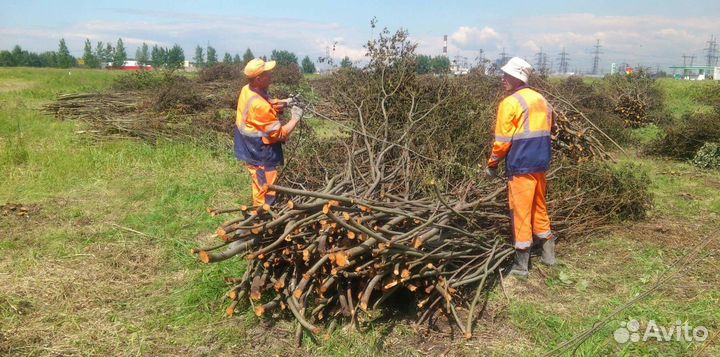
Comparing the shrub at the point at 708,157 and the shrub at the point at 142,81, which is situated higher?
the shrub at the point at 142,81

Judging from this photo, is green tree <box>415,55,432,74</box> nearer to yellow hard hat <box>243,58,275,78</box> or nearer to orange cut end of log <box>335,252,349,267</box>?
yellow hard hat <box>243,58,275,78</box>

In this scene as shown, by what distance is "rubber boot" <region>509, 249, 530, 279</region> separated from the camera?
3.97 metres

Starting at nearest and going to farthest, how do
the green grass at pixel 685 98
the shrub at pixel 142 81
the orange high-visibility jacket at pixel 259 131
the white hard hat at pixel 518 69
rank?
the white hard hat at pixel 518 69
the orange high-visibility jacket at pixel 259 131
the shrub at pixel 142 81
the green grass at pixel 685 98

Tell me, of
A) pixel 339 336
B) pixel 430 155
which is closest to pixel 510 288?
pixel 339 336

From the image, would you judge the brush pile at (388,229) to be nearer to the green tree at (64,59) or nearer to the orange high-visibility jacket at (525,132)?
the orange high-visibility jacket at (525,132)

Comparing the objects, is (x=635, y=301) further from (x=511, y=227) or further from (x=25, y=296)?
(x=25, y=296)

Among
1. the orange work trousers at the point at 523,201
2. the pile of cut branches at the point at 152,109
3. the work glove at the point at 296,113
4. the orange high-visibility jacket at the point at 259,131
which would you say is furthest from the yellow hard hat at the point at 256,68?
the pile of cut branches at the point at 152,109

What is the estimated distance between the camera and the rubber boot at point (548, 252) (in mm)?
4176

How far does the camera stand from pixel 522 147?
12.6 ft

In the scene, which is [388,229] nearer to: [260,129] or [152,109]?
[260,129]

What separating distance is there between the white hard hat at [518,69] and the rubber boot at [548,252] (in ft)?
4.50

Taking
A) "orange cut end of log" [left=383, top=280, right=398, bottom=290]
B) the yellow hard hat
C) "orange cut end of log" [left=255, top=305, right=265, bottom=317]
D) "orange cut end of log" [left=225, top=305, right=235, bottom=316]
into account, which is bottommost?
"orange cut end of log" [left=225, top=305, right=235, bottom=316]

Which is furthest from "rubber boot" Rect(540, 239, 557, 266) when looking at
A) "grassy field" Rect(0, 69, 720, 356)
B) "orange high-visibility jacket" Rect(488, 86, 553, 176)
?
"orange high-visibility jacket" Rect(488, 86, 553, 176)

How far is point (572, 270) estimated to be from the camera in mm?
4207
